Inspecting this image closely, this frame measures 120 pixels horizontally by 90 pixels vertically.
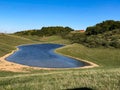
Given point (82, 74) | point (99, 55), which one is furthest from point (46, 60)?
point (82, 74)

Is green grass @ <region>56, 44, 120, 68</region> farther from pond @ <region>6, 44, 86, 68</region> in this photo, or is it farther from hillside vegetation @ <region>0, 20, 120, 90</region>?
pond @ <region>6, 44, 86, 68</region>

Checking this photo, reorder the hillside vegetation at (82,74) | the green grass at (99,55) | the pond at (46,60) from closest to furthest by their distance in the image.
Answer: the hillside vegetation at (82,74) → the pond at (46,60) → the green grass at (99,55)

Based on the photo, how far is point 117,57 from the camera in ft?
199

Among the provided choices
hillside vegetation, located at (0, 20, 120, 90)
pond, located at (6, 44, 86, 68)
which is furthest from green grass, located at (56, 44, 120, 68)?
pond, located at (6, 44, 86, 68)

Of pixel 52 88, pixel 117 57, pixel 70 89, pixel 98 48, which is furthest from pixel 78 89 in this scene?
pixel 98 48

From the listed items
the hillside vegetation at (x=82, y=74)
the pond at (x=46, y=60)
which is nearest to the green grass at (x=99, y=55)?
the hillside vegetation at (x=82, y=74)

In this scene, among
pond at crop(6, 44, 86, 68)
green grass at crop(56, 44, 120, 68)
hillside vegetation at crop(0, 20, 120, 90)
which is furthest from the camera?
green grass at crop(56, 44, 120, 68)

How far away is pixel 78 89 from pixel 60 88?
96 cm

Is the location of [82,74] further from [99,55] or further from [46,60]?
[99,55]

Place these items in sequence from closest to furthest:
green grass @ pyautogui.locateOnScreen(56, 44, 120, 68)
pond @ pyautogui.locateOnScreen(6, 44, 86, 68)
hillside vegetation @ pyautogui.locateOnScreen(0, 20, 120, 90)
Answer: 1. hillside vegetation @ pyautogui.locateOnScreen(0, 20, 120, 90)
2. pond @ pyautogui.locateOnScreen(6, 44, 86, 68)
3. green grass @ pyautogui.locateOnScreen(56, 44, 120, 68)

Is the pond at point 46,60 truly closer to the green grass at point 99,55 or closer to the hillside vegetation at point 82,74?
the green grass at point 99,55

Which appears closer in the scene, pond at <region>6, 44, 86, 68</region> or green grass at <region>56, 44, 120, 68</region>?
pond at <region>6, 44, 86, 68</region>

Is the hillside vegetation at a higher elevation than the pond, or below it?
higher

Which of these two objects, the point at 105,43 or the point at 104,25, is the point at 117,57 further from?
the point at 104,25
